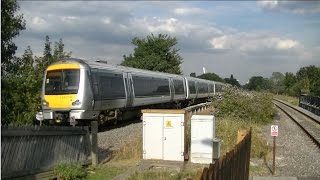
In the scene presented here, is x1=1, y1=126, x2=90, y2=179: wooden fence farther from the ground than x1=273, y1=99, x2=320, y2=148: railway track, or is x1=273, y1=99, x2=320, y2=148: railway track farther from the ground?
x1=1, y1=126, x2=90, y2=179: wooden fence

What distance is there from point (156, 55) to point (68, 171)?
A: 5858cm

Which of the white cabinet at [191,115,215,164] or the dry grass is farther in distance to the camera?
the dry grass

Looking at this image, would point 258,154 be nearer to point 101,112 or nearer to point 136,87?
point 101,112

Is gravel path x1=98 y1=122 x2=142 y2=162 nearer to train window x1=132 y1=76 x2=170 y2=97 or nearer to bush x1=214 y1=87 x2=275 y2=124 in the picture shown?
train window x1=132 y1=76 x2=170 y2=97

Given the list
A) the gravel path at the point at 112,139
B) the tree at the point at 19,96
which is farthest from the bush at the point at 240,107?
the tree at the point at 19,96

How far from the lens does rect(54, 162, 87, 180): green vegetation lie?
30.4 ft

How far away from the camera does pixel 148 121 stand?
12375mm

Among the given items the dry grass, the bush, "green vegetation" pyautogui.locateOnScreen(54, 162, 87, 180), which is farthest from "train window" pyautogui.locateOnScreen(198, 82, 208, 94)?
"green vegetation" pyautogui.locateOnScreen(54, 162, 87, 180)

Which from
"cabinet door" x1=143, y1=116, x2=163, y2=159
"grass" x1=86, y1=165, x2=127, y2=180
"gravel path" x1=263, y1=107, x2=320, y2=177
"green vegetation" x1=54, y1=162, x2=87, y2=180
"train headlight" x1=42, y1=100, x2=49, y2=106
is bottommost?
"gravel path" x1=263, y1=107, x2=320, y2=177

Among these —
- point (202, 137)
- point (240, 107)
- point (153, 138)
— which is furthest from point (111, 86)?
point (202, 137)

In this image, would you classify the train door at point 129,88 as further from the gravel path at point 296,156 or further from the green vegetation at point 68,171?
the green vegetation at point 68,171

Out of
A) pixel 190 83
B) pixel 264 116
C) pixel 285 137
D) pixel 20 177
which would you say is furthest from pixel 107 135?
pixel 190 83

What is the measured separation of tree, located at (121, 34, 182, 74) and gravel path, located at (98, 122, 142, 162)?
4415 centimetres

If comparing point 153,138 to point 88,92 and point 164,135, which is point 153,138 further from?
point 88,92
